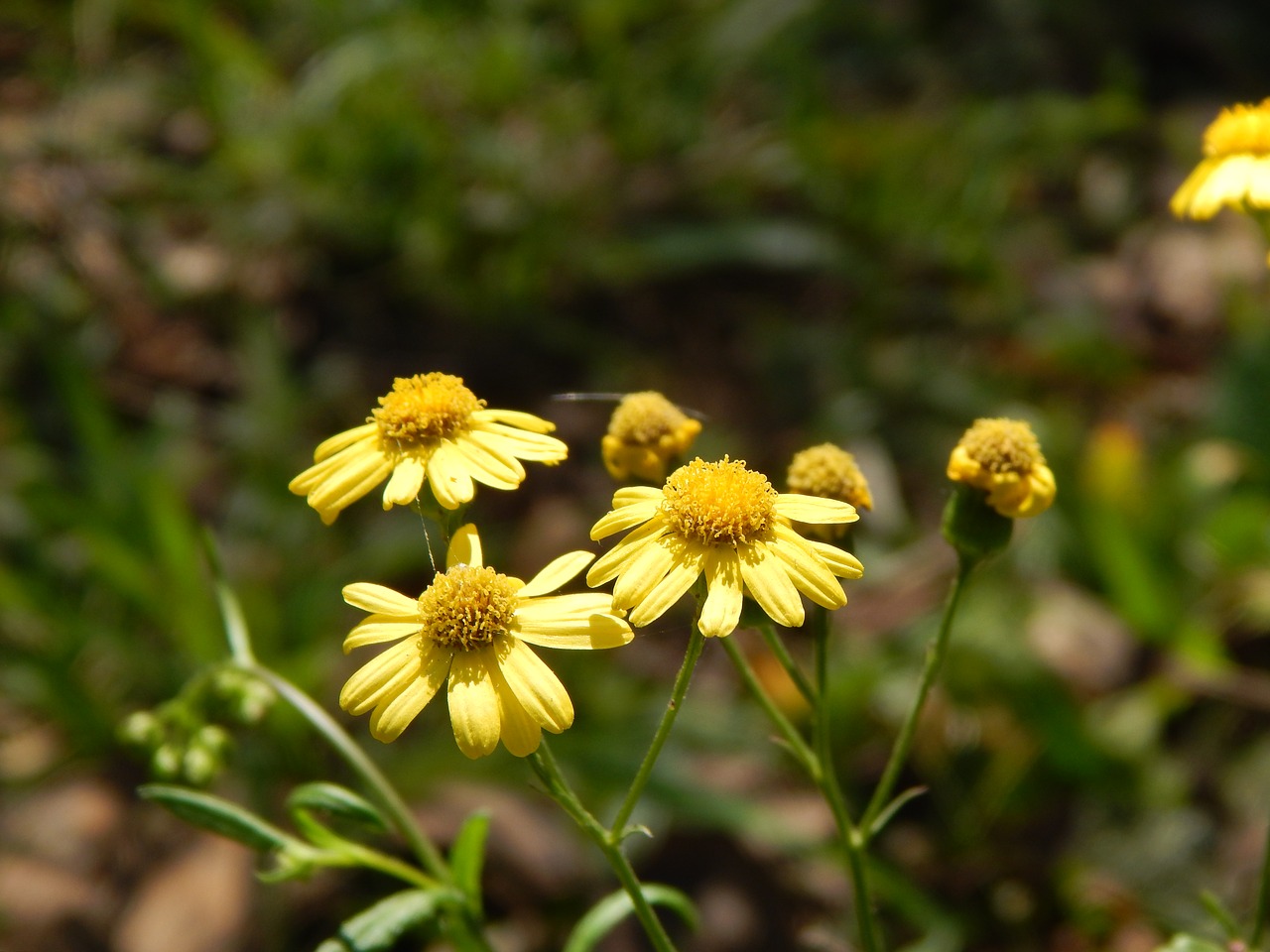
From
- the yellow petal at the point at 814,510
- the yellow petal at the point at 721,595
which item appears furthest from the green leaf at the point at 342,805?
the yellow petal at the point at 814,510

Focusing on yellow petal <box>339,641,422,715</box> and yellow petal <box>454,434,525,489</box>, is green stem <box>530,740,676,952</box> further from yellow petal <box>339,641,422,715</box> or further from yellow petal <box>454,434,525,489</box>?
yellow petal <box>454,434,525,489</box>

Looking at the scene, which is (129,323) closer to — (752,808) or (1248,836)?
(752,808)

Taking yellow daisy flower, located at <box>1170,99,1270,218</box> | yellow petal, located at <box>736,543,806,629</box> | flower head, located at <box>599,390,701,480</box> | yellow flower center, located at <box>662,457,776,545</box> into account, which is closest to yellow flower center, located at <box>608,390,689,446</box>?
flower head, located at <box>599,390,701,480</box>

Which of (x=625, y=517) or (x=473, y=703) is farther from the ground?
(x=625, y=517)

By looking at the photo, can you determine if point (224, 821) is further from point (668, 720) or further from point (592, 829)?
point (668, 720)

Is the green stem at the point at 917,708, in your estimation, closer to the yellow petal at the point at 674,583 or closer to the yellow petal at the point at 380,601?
the yellow petal at the point at 674,583

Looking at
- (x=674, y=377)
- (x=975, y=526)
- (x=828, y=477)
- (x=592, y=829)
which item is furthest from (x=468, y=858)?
(x=674, y=377)
